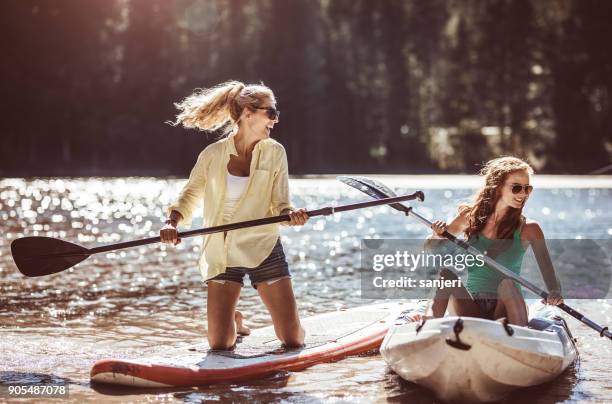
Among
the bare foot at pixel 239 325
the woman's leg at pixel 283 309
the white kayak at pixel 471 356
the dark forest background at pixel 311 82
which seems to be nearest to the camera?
the white kayak at pixel 471 356

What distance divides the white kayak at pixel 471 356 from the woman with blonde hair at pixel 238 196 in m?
1.12

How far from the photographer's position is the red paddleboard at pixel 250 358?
262 inches

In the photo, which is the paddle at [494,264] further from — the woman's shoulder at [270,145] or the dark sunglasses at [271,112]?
the dark sunglasses at [271,112]

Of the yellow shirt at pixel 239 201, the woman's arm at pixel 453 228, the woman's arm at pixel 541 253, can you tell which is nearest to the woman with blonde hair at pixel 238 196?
the yellow shirt at pixel 239 201

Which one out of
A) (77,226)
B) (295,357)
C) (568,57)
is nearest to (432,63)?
(568,57)

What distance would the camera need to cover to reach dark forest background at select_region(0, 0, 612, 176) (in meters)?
56.4

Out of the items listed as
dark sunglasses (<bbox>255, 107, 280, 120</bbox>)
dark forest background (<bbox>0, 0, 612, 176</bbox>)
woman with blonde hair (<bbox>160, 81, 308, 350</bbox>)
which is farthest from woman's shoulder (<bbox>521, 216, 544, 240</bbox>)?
dark forest background (<bbox>0, 0, 612, 176</bbox>)

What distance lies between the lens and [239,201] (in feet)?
23.5

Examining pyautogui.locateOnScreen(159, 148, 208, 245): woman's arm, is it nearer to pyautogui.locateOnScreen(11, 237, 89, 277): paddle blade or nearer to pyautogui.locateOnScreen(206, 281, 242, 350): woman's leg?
pyautogui.locateOnScreen(206, 281, 242, 350): woman's leg

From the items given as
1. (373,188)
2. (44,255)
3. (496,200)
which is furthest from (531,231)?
(44,255)

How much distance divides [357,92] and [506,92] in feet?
31.4

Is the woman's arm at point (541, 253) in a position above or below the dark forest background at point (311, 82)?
below

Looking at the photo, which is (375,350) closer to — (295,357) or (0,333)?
(295,357)

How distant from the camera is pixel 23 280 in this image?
12445 mm
